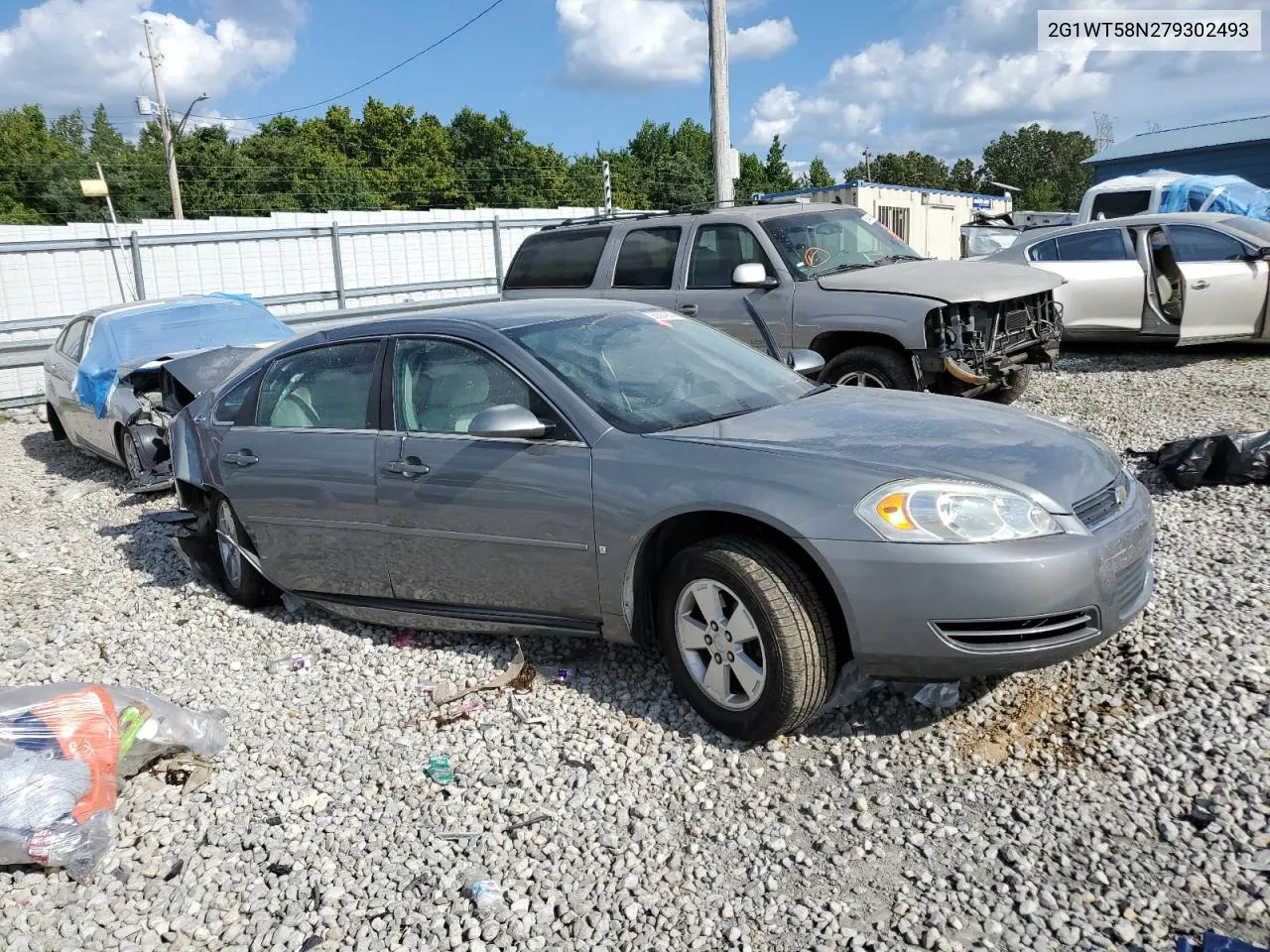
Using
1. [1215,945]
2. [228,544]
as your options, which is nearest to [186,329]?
[228,544]

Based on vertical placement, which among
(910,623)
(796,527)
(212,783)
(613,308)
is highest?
(613,308)

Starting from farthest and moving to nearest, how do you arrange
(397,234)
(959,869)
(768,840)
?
(397,234) → (768,840) → (959,869)

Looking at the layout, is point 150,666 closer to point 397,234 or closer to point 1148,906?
point 1148,906

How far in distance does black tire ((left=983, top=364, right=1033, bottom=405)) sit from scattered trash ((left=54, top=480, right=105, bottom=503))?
7.88 metres

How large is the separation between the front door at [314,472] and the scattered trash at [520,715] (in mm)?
887

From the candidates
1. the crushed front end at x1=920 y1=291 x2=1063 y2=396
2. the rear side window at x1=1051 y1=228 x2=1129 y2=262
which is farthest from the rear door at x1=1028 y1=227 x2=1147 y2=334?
the crushed front end at x1=920 y1=291 x2=1063 y2=396

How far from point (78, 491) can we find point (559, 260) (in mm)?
4740

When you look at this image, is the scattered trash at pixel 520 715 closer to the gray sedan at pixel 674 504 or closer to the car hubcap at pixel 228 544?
the gray sedan at pixel 674 504

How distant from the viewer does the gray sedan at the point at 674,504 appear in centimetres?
323

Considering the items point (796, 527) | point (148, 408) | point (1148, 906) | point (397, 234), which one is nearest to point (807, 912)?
point (1148, 906)

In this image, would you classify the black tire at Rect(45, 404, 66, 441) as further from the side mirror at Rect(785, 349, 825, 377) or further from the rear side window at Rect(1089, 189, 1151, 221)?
the rear side window at Rect(1089, 189, 1151, 221)

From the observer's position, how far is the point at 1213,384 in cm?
931

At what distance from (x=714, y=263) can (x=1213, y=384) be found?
4781 mm

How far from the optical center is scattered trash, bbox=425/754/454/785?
3648 mm
